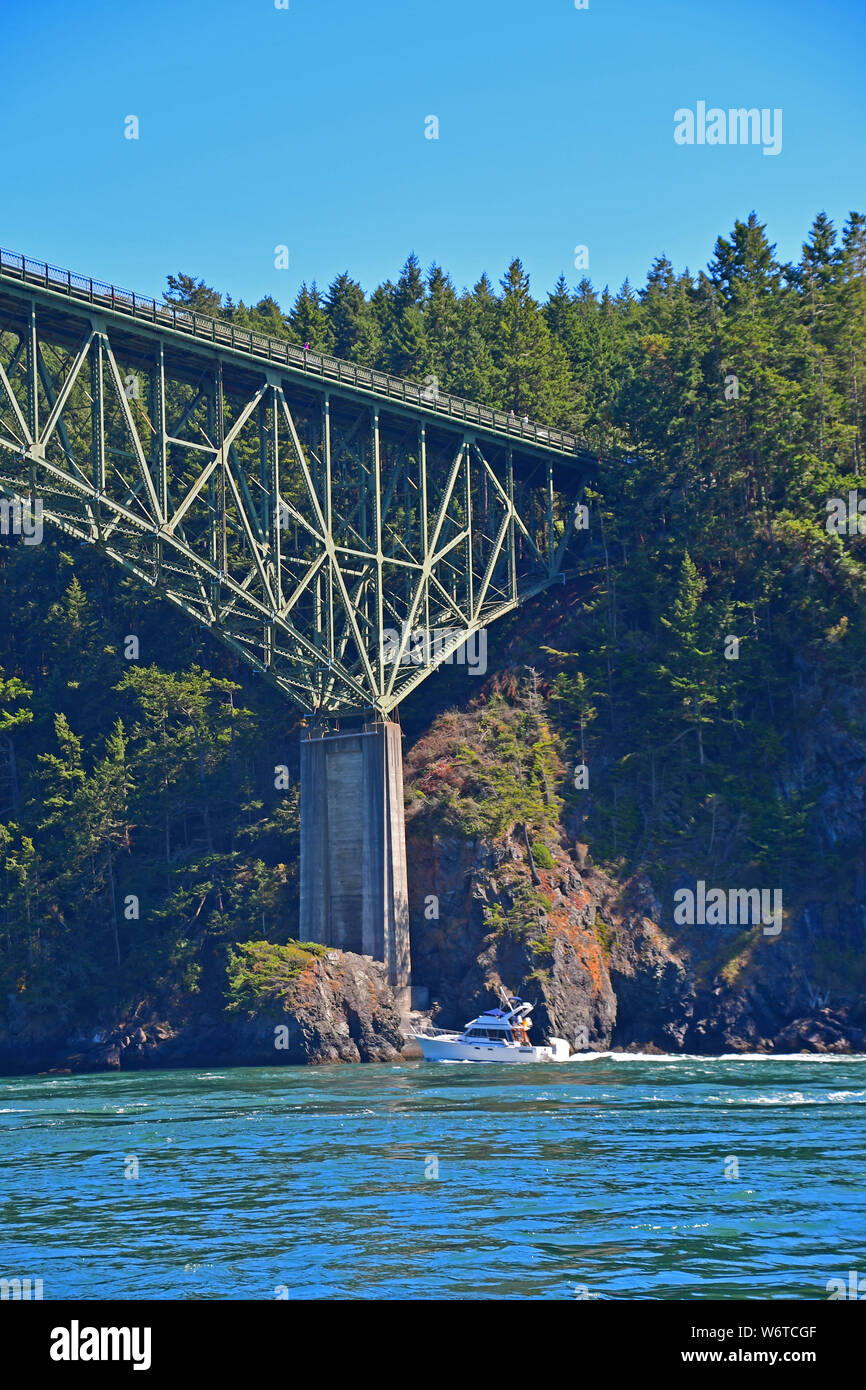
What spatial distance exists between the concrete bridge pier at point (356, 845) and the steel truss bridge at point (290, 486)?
2022 mm

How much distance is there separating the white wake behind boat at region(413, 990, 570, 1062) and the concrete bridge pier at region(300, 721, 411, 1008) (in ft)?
16.5

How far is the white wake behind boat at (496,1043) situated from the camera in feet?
196

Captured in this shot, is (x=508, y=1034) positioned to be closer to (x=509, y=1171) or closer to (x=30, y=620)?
(x=509, y=1171)

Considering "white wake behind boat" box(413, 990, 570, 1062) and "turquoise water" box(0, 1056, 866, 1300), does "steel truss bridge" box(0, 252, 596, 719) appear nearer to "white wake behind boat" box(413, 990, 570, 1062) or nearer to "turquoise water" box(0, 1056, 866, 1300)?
"white wake behind boat" box(413, 990, 570, 1062)

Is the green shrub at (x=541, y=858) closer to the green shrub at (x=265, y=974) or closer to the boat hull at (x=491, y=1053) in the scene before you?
the boat hull at (x=491, y=1053)

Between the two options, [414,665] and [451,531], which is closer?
[414,665]

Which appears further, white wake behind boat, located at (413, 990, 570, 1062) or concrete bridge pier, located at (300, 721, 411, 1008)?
concrete bridge pier, located at (300, 721, 411, 1008)

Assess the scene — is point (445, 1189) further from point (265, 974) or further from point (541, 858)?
point (541, 858)

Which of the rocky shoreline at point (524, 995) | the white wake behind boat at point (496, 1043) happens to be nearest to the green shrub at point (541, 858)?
the rocky shoreline at point (524, 995)

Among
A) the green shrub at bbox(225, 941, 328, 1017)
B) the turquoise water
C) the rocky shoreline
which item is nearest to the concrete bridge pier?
the rocky shoreline

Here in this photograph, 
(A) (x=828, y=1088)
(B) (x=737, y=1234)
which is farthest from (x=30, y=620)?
(B) (x=737, y=1234)

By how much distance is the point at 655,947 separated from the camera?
217 ft

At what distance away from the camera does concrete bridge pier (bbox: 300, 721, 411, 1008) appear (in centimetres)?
6712
